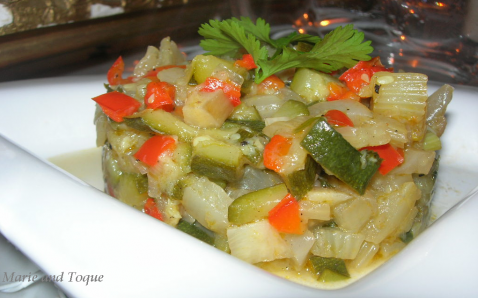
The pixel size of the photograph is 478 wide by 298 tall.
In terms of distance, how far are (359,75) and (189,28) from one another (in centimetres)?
357

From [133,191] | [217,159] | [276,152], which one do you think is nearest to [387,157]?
[276,152]

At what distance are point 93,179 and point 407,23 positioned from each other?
11.3 feet

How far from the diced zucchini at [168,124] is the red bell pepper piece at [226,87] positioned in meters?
0.18

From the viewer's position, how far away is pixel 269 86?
1954 mm

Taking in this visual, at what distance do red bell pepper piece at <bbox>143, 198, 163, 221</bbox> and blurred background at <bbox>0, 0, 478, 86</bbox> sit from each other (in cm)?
275

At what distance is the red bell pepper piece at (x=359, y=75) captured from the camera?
6.30ft

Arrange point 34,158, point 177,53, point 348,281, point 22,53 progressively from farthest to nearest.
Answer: point 22,53
point 177,53
point 348,281
point 34,158

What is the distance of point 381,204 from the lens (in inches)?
67.7

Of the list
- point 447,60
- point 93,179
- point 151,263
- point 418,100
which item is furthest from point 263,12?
point 151,263

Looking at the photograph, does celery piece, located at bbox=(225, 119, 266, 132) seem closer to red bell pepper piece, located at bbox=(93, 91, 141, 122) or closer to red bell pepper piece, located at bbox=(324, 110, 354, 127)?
red bell pepper piece, located at bbox=(324, 110, 354, 127)

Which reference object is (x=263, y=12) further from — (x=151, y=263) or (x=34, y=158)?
(x=151, y=263)

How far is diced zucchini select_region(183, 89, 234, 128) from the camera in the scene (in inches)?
67.4

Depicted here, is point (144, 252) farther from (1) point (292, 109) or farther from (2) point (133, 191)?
(1) point (292, 109)

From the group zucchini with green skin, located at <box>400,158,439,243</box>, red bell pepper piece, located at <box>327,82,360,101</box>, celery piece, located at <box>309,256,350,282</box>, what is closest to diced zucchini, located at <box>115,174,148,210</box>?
celery piece, located at <box>309,256,350,282</box>
